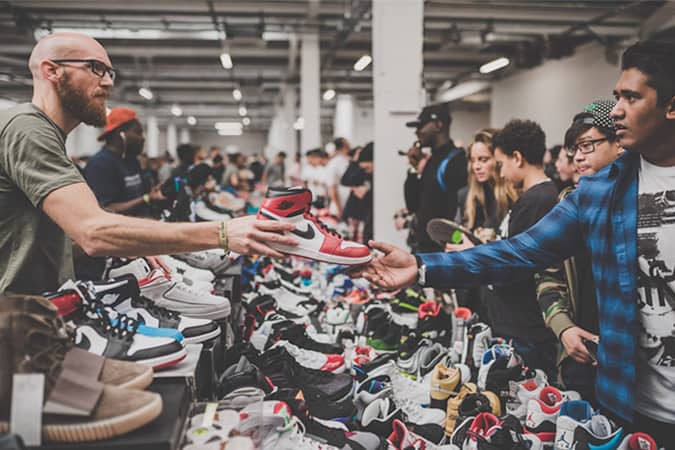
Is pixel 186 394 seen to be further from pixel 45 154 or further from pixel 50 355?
pixel 45 154

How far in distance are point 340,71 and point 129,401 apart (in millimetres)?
19607

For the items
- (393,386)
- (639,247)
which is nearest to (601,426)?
(639,247)

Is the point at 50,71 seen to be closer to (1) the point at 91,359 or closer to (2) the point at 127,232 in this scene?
(2) the point at 127,232

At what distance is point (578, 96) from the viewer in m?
13.5

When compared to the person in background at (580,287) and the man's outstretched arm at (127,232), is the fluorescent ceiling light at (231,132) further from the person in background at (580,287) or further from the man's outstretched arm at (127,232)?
the man's outstretched arm at (127,232)

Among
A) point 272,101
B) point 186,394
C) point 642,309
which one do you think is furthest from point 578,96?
point 272,101

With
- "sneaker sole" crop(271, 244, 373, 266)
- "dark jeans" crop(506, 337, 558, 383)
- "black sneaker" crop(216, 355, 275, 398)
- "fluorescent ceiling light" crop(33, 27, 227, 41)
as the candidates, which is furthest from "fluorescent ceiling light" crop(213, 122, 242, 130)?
"black sneaker" crop(216, 355, 275, 398)

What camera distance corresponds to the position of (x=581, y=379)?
235cm

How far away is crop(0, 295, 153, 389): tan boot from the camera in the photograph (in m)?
1.10

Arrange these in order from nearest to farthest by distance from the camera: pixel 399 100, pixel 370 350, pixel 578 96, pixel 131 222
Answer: pixel 131 222
pixel 370 350
pixel 399 100
pixel 578 96

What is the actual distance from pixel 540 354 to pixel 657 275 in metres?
1.22

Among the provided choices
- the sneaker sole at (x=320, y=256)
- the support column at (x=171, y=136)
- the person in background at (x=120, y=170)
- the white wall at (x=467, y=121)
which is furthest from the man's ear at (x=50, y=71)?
the support column at (x=171, y=136)

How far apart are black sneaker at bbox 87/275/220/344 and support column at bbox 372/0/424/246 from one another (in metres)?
4.09

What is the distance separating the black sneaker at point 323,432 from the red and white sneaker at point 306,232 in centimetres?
42
